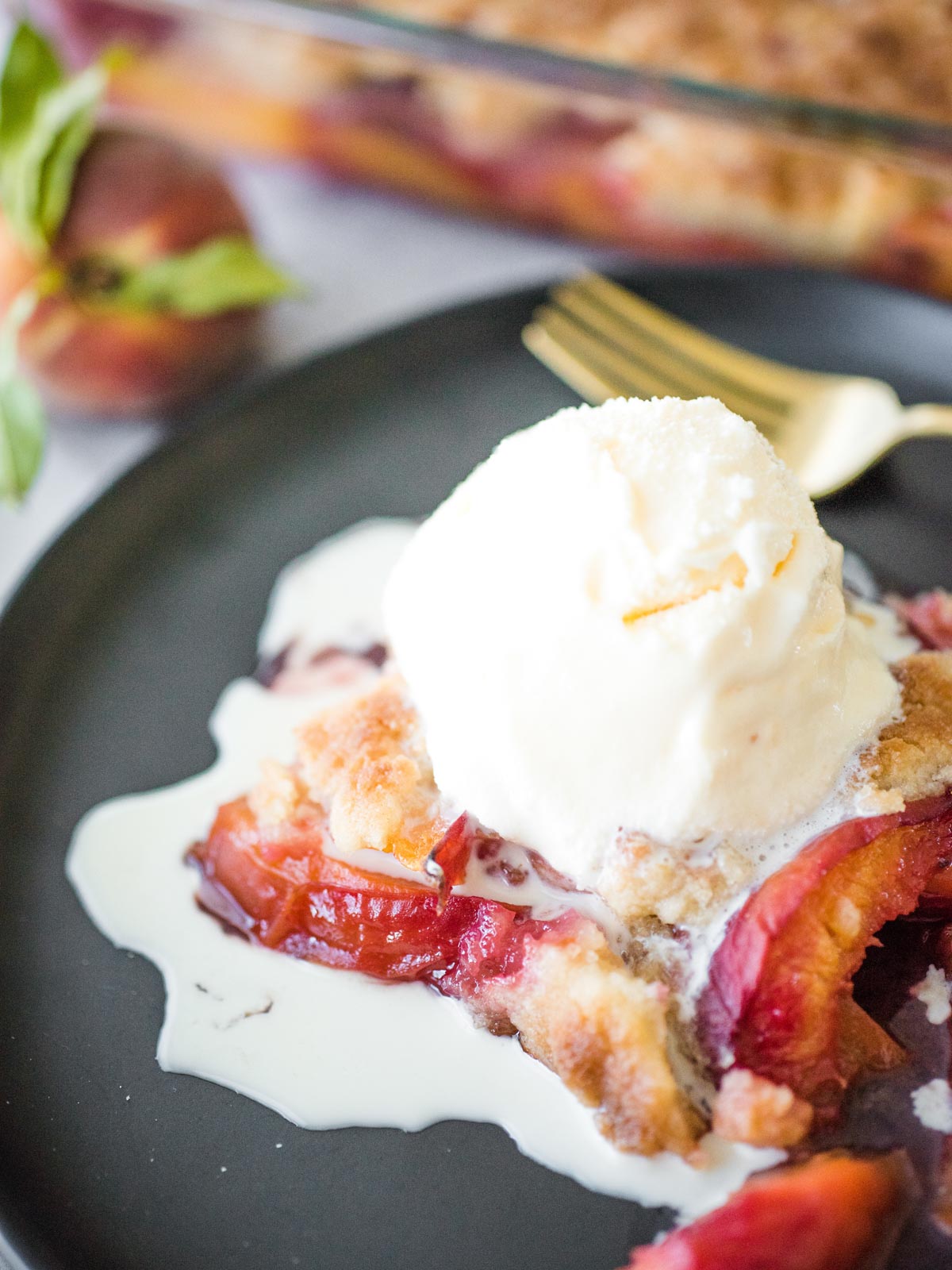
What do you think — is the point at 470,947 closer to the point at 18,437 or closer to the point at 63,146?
the point at 18,437

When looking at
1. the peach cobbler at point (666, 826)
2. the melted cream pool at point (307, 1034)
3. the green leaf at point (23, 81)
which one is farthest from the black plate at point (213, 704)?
the green leaf at point (23, 81)

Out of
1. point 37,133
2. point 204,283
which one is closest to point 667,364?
point 204,283

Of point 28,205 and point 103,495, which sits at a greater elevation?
point 28,205

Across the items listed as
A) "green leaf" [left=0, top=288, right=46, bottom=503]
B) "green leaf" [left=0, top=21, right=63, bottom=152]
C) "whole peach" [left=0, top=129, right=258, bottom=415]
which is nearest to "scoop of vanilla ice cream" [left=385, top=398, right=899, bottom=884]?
"green leaf" [left=0, top=288, right=46, bottom=503]

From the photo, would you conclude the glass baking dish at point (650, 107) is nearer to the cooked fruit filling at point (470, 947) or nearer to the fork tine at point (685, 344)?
the fork tine at point (685, 344)

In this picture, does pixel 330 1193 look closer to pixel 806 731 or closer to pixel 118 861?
pixel 118 861

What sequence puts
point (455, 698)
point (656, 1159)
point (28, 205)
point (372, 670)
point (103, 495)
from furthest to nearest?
point (28, 205) < point (103, 495) < point (372, 670) < point (455, 698) < point (656, 1159)

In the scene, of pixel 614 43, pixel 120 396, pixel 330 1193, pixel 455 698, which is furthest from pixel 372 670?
pixel 614 43
